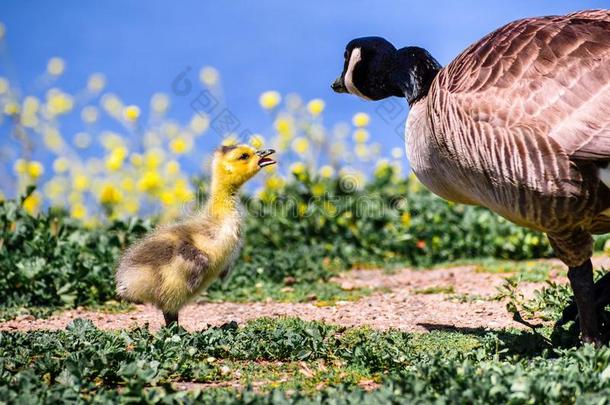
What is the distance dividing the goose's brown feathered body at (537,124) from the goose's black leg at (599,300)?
447 mm

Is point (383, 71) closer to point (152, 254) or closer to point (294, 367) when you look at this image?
point (152, 254)

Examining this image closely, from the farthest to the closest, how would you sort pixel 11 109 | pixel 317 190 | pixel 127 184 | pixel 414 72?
pixel 127 184
pixel 11 109
pixel 317 190
pixel 414 72

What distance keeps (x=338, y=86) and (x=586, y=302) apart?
11.2ft

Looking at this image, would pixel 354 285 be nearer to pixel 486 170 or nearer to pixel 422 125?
pixel 422 125

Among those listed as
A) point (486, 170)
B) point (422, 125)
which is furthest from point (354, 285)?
point (486, 170)

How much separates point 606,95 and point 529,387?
191cm

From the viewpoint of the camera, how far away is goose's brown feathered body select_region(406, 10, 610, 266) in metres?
4.86

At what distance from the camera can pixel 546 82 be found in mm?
5051

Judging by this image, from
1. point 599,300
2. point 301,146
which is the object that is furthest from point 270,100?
point 599,300


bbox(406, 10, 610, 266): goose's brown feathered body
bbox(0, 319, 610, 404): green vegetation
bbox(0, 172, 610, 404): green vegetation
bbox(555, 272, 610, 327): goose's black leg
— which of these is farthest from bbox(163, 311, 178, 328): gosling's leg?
bbox(555, 272, 610, 327): goose's black leg

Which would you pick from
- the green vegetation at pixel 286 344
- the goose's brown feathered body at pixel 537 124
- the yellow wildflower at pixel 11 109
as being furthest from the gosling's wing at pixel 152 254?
the yellow wildflower at pixel 11 109

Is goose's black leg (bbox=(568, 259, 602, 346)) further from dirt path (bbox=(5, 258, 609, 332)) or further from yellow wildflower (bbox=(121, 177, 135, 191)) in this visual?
yellow wildflower (bbox=(121, 177, 135, 191))

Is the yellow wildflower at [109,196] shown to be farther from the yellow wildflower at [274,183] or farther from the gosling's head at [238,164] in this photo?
the gosling's head at [238,164]

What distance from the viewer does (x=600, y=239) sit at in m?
10.9
